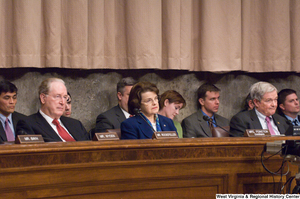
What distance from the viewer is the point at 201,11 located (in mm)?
4125

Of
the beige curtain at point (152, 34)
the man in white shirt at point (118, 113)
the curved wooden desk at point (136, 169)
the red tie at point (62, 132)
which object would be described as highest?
the beige curtain at point (152, 34)

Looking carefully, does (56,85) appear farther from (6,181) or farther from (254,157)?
Result: (254,157)

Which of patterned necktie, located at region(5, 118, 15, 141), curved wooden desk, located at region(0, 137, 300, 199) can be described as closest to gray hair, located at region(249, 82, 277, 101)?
curved wooden desk, located at region(0, 137, 300, 199)

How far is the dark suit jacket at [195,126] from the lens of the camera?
3.91 meters

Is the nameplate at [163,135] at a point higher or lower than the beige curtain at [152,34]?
lower

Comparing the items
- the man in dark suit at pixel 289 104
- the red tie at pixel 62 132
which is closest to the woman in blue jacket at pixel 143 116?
the red tie at pixel 62 132

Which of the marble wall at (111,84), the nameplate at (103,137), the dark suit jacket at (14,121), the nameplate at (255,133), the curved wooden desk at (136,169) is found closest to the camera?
the curved wooden desk at (136,169)

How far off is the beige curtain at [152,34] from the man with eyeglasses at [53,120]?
60 cm

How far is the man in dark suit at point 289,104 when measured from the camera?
421cm

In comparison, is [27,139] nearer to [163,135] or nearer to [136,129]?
[163,135]

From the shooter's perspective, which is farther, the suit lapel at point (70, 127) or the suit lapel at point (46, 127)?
the suit lapel at point (70, 127)

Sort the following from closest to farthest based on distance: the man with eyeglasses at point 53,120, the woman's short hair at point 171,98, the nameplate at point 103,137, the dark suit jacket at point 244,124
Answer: the nameplate at point 103,137 < the man with eyeglasses at point 53,120 < the dark suit jacket at point 244,124 < the woman's short hair at point 171,98

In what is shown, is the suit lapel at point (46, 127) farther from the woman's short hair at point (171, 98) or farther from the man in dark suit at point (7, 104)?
the woman's short hair at point (171, 98)

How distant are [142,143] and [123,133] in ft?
2.64
